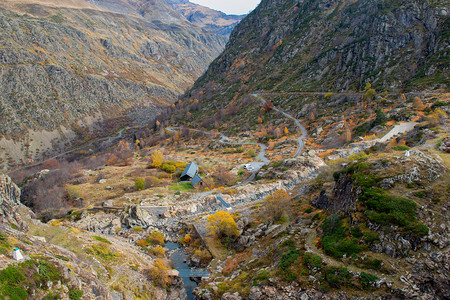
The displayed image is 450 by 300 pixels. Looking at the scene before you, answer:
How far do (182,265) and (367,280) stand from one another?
20.5 metres

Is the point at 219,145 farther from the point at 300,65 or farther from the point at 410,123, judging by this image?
the point at 300,65

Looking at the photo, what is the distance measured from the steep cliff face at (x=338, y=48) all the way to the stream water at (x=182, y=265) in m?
69.3

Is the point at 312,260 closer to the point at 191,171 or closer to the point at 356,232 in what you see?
the point at 356,232

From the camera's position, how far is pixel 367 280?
46.5ft

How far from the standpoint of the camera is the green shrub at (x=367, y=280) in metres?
14.0

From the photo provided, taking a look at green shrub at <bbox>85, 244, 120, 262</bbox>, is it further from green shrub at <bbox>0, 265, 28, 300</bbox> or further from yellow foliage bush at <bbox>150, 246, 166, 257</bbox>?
green shrub at <bbox>0, 265, 28, 300</bbox>

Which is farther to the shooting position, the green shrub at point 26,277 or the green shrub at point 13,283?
the green shrub at point 26,277

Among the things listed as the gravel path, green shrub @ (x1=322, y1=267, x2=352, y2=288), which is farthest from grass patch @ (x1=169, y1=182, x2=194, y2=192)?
the gravel path

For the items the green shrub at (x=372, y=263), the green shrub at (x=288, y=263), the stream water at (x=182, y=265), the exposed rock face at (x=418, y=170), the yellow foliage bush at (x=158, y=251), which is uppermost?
the exposed rock face at (x=418, y=170)

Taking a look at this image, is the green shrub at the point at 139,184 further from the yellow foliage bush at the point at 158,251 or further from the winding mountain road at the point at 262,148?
the yellow foliage bush at the point at 158,251

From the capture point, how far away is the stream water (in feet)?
80.8

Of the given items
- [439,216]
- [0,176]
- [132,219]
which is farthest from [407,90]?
[0,176]

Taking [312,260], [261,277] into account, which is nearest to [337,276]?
[312,260]

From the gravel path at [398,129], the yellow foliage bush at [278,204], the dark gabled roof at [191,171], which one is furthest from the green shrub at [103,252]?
the gravel path at [398,129]
